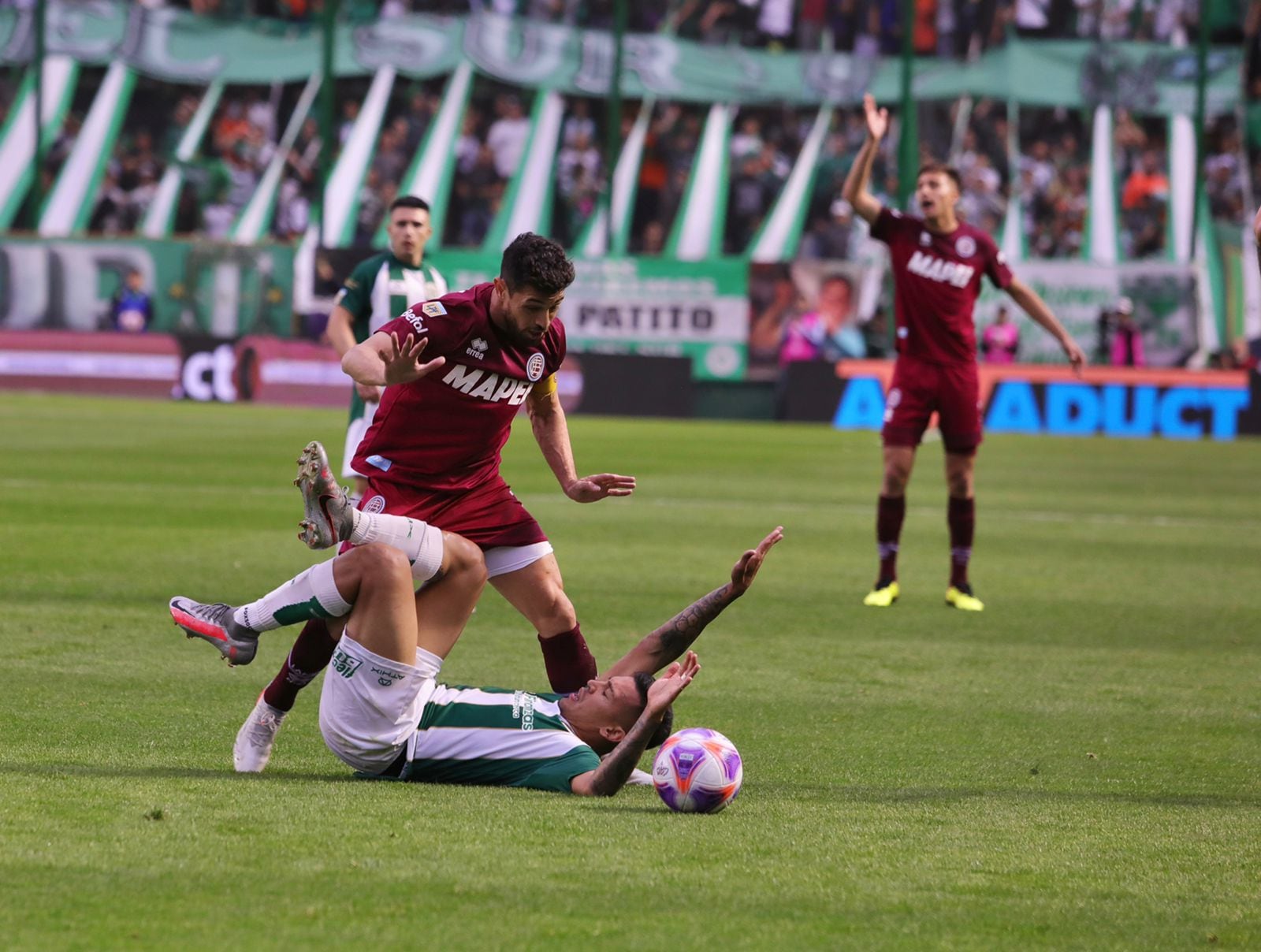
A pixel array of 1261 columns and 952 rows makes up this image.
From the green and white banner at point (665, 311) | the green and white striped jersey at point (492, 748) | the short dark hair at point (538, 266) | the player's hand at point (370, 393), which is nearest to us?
the green and white striped jersey at point (492, 748)

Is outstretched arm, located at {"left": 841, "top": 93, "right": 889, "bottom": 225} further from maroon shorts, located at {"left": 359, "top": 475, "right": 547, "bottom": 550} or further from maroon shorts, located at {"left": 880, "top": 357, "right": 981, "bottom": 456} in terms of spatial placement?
maroon shorts, located at {"left": 359, "top": 475, "right": 547, "bottom": 550}

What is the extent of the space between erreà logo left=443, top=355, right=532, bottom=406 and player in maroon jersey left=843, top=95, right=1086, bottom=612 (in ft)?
15.0

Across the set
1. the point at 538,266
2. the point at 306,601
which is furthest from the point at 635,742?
the point at 538,266

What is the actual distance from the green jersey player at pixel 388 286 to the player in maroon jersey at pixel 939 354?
95.5 inches

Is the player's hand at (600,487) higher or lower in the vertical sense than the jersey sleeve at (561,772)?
higher

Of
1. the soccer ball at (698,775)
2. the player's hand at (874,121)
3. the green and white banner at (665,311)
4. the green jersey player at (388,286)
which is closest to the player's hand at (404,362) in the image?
the soccer ball at (698,775)

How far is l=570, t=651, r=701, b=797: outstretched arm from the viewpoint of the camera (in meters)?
4.92

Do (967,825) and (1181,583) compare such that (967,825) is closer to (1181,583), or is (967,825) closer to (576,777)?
(576,777)

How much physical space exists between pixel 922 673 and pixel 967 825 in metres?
2.85

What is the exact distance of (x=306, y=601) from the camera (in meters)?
5.27

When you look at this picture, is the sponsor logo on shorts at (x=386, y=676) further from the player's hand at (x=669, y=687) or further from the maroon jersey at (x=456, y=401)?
the maroon jersey at (x=456, y=401)

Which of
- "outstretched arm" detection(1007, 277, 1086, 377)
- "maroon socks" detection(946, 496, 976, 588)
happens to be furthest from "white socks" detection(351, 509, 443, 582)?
"outstretched arm" detection(1007, 277, 1086, 377)

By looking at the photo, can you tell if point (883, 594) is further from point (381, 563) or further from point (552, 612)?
point (381, 563)

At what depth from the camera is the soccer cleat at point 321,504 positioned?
16.9ft
